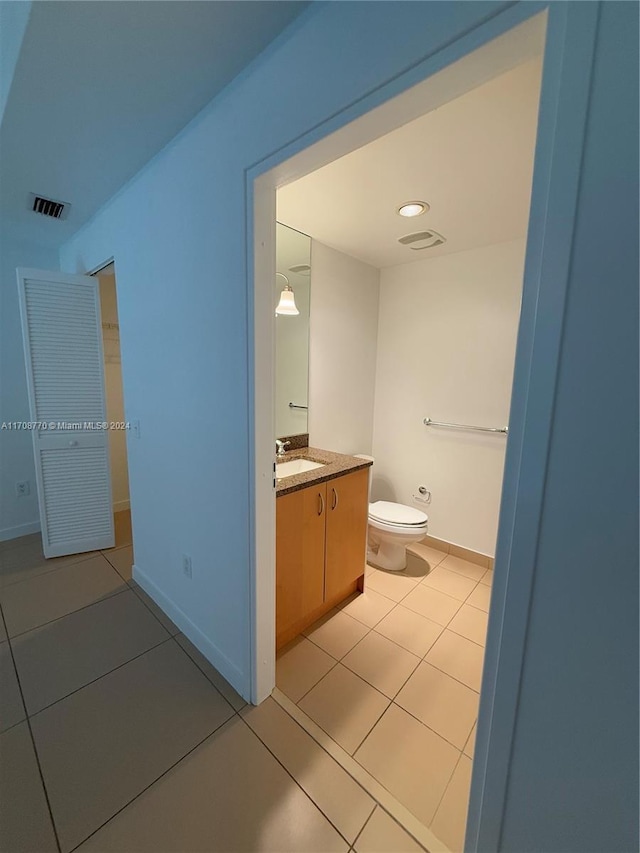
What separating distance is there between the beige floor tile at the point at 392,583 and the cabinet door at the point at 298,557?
21.9 inches

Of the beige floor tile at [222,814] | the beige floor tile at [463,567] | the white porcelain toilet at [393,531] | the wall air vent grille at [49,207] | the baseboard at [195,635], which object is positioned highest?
the wall air vent grille at [49,207]

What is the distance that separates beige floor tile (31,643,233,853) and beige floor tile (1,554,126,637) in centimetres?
65

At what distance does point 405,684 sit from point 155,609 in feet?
4.65

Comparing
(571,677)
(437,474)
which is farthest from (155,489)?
(437,474)

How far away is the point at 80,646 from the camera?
1.65 metres

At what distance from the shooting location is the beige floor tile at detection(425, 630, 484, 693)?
1546mm

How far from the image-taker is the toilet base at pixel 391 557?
7.80ft


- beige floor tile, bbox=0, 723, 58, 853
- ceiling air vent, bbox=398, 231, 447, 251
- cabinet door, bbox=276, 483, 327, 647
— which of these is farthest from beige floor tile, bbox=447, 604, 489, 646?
ceiling air vent, bbox=398, 231, 447, 251

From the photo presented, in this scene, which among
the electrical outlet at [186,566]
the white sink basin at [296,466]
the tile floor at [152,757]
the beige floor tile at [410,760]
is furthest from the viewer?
the white sink basin at [296,466]

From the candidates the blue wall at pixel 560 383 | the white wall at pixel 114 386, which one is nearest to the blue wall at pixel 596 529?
the blue wall at pixel 560 383

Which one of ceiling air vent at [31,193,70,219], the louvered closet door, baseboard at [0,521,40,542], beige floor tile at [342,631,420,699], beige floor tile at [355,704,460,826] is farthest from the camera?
baseboard at [0,521,40,542]

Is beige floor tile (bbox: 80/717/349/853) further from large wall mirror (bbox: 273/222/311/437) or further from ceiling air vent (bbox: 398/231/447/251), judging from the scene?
ceiling air vent (bbox: 398/231/447/251)

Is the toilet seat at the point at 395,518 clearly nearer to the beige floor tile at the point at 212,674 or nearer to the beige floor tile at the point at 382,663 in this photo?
the beige floor tile at the point at 382,663

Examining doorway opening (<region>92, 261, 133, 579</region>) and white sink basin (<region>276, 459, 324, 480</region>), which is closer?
white sink basin (<region>276, 459, 324, 480</region>)
